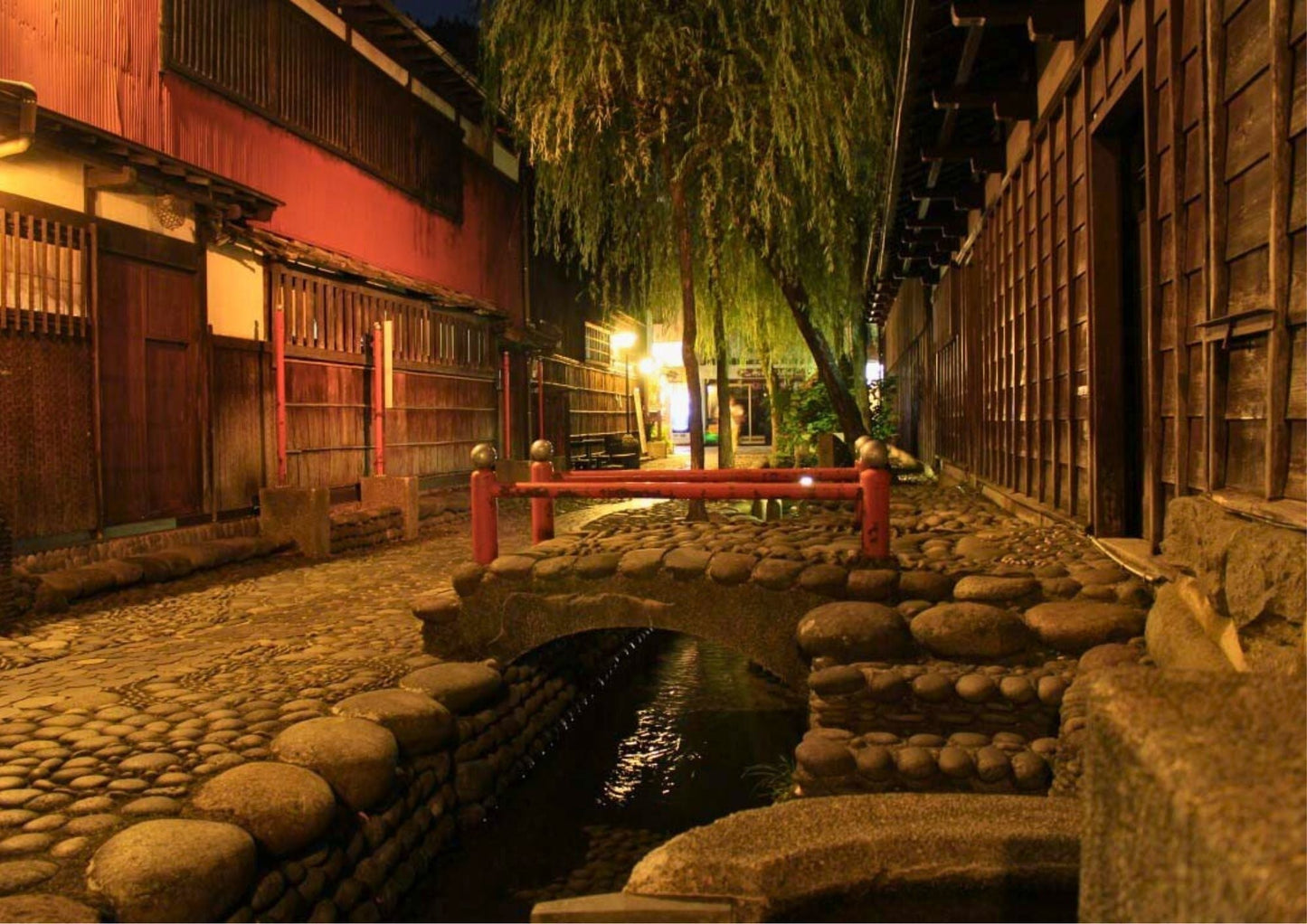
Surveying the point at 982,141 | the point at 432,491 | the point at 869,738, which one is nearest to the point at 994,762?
the point at 869,738

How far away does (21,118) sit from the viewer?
7633mm

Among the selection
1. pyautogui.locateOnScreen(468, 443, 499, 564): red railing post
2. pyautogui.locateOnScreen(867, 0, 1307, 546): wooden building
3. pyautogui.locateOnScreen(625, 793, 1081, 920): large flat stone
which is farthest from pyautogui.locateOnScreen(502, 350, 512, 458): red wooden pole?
pyautogui.locateOnScreen(625, 793, 1081, 920): large flat stone

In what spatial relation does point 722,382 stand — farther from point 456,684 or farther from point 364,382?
point 456,684

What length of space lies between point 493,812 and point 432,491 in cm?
1059

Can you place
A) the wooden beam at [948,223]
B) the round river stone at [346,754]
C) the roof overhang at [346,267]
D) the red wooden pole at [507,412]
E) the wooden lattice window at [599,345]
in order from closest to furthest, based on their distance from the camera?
the round river stone at [346,754] < the roof overhang at [346,267] < the wooden beam at [948,223] < the red wooden pole at [507,412] < the wooden lattice window at [599,345]

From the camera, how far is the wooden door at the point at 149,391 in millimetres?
9539

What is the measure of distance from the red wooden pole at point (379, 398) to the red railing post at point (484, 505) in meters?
7.15

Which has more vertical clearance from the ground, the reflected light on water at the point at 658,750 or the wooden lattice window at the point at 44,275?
the wooden lattice window at the point at 44,275

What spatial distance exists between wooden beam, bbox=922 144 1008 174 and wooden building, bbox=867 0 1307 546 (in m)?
0.02

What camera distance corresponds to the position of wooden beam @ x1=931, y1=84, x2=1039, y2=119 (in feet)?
28.0

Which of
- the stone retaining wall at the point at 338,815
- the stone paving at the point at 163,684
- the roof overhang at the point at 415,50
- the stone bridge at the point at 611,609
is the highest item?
the roof overhang at the point at 415,50

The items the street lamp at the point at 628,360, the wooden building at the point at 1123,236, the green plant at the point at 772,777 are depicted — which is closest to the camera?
the wooden building at the point at 1123,236

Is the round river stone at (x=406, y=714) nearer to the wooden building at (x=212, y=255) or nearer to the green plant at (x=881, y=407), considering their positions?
the wooden building at (x=212, y=255)

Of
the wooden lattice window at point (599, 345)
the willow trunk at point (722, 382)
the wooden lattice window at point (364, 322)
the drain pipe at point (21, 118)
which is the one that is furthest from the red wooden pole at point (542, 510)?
the wooden lattice window at point (599, 345)
